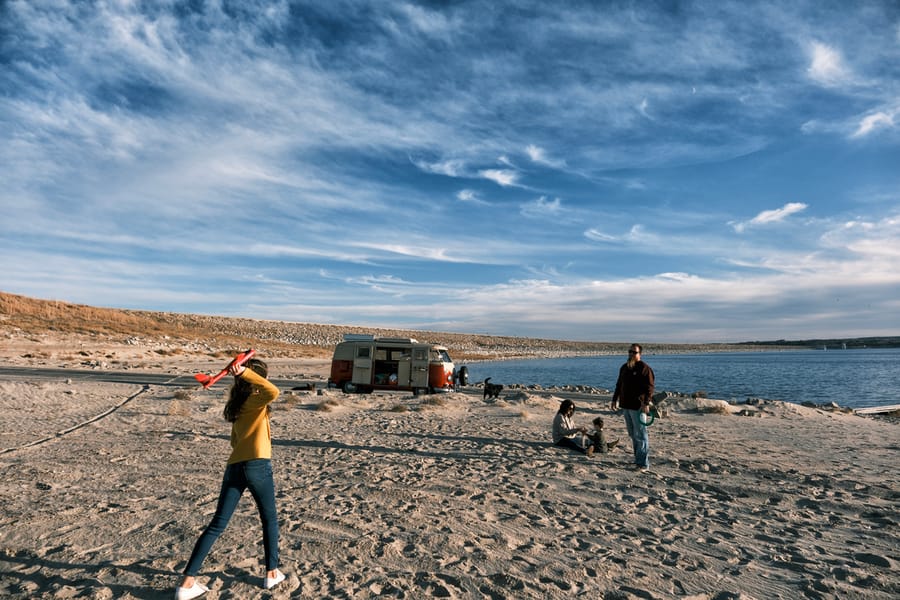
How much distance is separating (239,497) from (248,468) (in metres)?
0.26

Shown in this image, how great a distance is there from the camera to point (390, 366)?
22672mm

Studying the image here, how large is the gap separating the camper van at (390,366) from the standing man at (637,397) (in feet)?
42.4

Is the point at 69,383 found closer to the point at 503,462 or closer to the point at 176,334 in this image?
the point at 503,462

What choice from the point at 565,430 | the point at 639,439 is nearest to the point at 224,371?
the point at 639,439

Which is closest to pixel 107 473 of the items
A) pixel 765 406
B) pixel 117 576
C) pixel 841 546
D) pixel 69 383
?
pixel 117 576

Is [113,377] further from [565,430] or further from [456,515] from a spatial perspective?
[456,515]

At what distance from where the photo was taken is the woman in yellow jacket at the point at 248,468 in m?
4.43

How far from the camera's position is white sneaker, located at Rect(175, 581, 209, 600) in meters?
4.28

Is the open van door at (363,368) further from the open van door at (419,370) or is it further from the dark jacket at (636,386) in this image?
the dark jacket at (636,386)

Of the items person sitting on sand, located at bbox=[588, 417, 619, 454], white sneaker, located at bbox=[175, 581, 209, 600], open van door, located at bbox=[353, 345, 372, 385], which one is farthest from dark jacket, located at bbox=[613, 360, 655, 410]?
open van door, located at bbox=[353, 345, 372, 385]

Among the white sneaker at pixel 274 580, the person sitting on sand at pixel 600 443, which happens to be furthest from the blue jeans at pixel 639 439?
the white sneaker at pixel 274 580

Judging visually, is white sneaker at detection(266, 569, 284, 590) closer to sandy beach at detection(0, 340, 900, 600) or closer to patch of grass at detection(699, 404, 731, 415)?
sandy beach at detection(0, 340, 900, 600)

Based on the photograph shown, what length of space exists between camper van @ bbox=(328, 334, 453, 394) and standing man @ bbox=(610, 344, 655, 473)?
42.4ft

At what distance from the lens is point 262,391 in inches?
180
